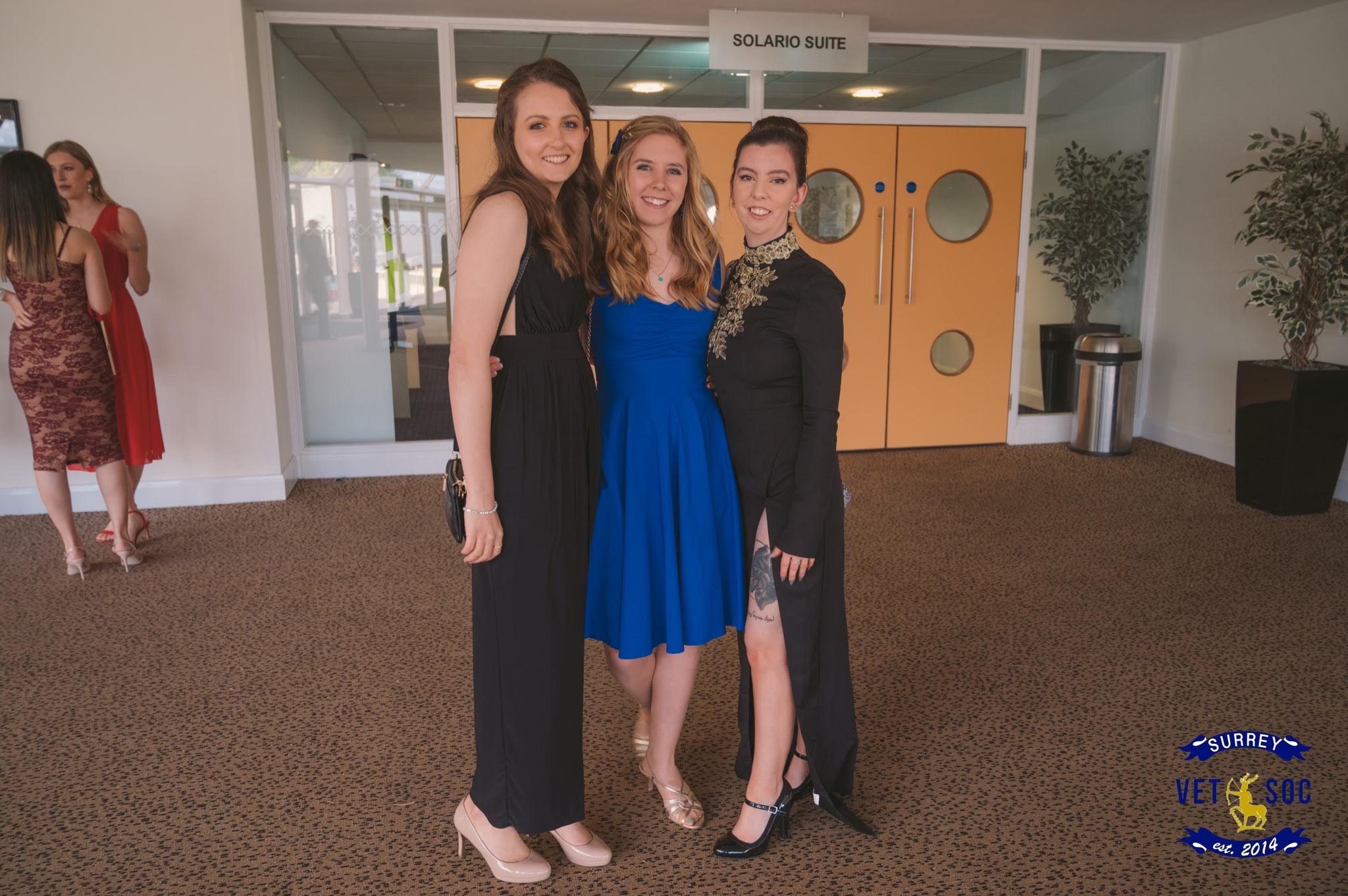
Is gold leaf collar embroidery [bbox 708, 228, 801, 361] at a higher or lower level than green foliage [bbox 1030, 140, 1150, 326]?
lower

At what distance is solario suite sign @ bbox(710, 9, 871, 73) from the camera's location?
203 inches

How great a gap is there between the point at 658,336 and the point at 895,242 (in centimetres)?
431

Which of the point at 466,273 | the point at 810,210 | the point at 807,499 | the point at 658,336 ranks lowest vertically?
the point at 807,499

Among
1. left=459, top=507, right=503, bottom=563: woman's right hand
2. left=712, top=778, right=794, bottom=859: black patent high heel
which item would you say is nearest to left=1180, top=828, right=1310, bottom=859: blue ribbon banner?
left=712, top=778, right=794, bottom=859: black patent high heel

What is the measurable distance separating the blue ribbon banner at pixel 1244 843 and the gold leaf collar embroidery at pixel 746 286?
1516 mm

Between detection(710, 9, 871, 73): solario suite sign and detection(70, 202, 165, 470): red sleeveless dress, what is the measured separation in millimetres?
3196

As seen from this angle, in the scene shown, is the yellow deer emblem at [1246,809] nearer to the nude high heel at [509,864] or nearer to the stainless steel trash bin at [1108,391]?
the nude high heel at [509,864]

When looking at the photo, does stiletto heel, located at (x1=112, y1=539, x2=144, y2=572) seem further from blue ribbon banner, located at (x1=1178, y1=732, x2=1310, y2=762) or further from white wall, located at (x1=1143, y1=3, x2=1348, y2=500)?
white wall, located at (x1=1143, y1=3, x2=1348, y2=500)

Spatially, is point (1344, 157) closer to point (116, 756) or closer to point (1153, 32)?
point (1153, 32)

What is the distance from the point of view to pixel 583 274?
1.82 meters

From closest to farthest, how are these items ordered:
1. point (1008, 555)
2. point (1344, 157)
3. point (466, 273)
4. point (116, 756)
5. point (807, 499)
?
1. point (466, 273)
2. point (807, 499)
3. point (116, 756)
4. point (1008, 555)
5. point (1344, 157)

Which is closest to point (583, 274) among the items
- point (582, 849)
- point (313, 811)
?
point (582, 849)

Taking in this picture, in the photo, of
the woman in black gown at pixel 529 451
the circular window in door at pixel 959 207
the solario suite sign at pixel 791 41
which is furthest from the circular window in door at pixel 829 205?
the woman in black gown at pixel 529 451

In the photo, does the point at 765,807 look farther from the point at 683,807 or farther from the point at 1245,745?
the point at 1245,745
